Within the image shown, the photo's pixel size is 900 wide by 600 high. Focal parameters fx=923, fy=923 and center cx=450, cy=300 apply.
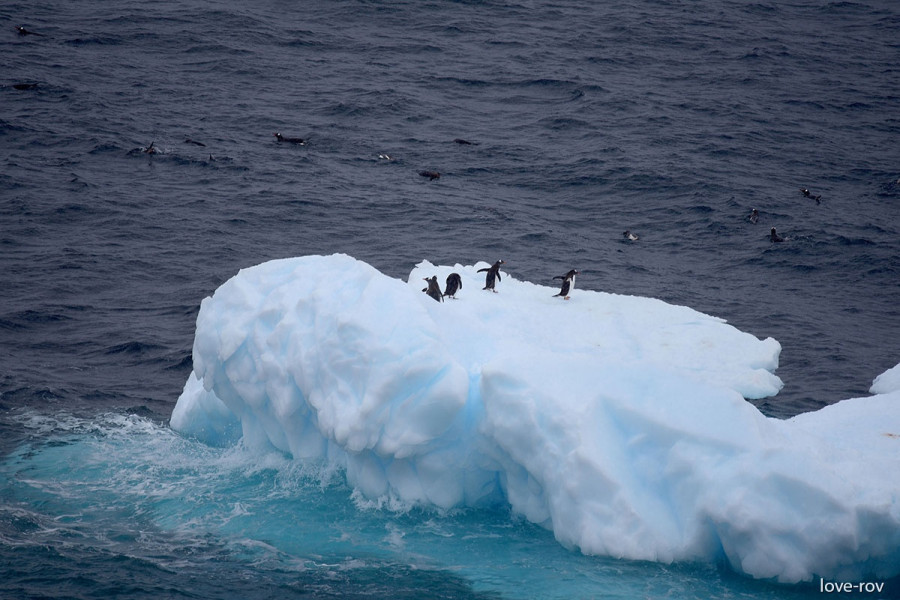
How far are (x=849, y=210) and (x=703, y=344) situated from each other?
483 inches

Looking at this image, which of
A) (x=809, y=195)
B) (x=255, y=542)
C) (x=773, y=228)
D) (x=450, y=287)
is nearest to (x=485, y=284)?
(x=450, y=287)

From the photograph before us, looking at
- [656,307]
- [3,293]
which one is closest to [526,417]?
[656,307]

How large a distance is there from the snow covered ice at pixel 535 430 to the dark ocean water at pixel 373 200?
523mm

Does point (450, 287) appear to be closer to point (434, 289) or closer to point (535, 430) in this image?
point (434, 289)

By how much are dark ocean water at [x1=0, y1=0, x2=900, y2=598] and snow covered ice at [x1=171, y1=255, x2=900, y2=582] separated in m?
0.52

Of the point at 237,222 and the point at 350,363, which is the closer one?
the point at 350,363

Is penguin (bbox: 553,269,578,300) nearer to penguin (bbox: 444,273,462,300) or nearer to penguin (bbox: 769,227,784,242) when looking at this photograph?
penguin (bbox: 444,273,462,300)

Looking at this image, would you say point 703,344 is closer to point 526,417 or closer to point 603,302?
point 603,302

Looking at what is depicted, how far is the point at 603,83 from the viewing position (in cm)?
3831

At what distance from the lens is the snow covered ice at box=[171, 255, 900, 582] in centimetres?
1037

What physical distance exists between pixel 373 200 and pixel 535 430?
16801mm

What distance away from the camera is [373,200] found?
2727 cm

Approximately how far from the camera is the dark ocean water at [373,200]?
11.7 m

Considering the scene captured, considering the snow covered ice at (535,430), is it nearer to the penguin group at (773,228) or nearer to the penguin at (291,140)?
the penguin group at (773,228)
